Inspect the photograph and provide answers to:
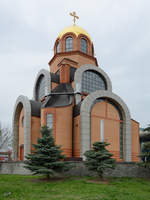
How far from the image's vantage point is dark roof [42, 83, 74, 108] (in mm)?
24266

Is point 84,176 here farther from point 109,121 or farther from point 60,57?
point 60,57

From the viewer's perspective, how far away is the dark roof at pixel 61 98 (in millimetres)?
24266

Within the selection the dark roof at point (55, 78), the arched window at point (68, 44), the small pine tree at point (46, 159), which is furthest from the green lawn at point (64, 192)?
the arched window at point (68, 44)

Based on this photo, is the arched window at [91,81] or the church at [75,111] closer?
the church at [75,111]

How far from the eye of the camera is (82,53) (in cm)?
2964

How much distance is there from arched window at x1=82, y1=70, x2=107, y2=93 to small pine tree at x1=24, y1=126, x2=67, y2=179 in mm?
10957

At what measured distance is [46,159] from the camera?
16062mm

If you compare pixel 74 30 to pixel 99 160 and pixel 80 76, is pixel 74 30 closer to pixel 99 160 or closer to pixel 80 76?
pixel 80 76

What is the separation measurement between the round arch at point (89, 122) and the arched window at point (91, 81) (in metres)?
3.08

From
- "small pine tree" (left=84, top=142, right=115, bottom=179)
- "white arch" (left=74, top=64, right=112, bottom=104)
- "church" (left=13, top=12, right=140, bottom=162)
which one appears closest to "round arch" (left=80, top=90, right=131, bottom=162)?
"church" (left=13, top=12, right=140, bottom=162)

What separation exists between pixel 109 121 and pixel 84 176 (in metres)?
7.80

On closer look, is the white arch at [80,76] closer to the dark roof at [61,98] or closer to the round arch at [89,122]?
the dark roof at [61,98]

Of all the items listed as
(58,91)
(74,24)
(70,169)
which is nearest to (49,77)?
→ (58,91)

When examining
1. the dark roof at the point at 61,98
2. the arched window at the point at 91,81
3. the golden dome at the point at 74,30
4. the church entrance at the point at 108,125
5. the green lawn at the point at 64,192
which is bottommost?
the green lawn at the point at 64,192
